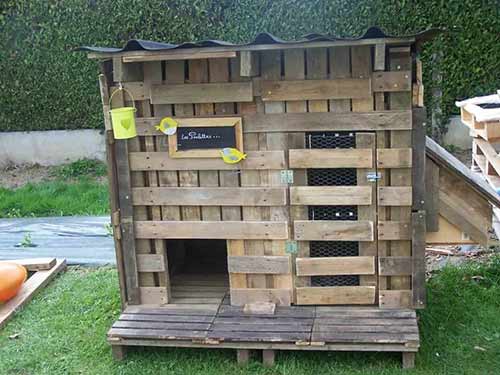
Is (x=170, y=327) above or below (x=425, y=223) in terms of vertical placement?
below

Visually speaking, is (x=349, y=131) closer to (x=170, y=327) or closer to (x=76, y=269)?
(x=170, y=327)

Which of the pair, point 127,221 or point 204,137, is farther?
point 127,221

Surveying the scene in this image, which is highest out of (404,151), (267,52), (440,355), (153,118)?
(267,52)

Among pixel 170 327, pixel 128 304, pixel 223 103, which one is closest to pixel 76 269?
pixel 128 304

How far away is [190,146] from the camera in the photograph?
399 centimetres

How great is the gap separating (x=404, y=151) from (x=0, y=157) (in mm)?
7604

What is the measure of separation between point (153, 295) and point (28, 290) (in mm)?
1439

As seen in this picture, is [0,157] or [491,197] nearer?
[491,197]

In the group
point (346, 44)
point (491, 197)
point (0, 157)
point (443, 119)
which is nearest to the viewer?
point (346, 44)

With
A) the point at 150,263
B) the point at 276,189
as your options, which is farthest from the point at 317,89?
the point at 150,263

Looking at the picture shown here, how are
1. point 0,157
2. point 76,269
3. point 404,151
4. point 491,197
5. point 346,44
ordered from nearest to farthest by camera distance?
point 346,44 < point 404,151 < point 491,197 < point 76,269 < point 0,157

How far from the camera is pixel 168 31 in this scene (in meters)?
8.64

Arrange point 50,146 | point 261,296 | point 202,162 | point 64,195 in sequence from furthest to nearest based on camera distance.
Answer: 1. point 50,146
2. point 64,195
3. point 261,296
4. point 202,162

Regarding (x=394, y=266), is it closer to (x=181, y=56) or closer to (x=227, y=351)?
(x=227, y=351)
